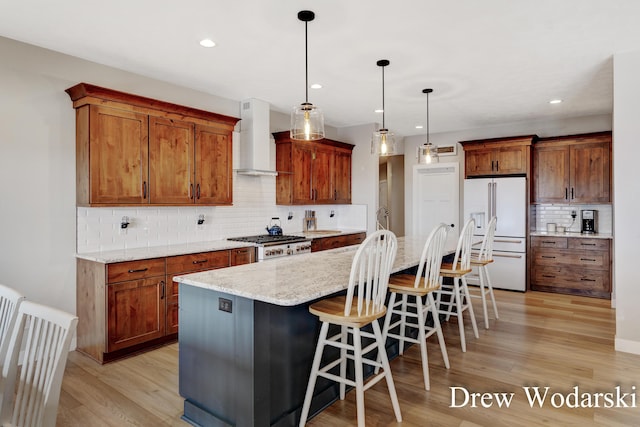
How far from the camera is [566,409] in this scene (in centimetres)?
248

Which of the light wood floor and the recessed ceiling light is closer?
the light wood floor

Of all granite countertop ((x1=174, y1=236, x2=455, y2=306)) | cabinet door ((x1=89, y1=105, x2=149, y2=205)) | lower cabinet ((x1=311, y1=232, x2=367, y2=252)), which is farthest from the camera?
lower cabinet ((x1=311, y1=232, x2=367, y2=252))

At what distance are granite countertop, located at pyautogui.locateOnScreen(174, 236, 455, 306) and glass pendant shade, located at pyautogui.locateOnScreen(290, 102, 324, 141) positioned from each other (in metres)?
0.95

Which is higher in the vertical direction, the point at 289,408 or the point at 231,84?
the point at 231,84

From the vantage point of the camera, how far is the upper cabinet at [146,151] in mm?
3350

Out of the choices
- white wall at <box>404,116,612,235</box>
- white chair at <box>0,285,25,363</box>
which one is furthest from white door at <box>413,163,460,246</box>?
white chair at <box>0,285,25,363</box>

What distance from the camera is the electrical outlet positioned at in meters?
2.10

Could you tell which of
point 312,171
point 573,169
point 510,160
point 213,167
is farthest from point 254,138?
point 573,169

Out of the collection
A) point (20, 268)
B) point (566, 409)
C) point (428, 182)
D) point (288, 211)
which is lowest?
point (566, 409)

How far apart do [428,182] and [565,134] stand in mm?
2251

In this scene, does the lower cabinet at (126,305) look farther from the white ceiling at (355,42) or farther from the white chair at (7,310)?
the white ceiling at (355,42)

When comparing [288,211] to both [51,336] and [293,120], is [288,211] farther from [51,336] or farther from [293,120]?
[51,336]

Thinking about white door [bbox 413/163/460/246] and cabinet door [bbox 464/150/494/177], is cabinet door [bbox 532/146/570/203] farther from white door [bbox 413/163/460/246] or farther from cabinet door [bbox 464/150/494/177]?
white door [bbox 413/163/460/246]

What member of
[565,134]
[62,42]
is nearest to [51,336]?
[62,42]
